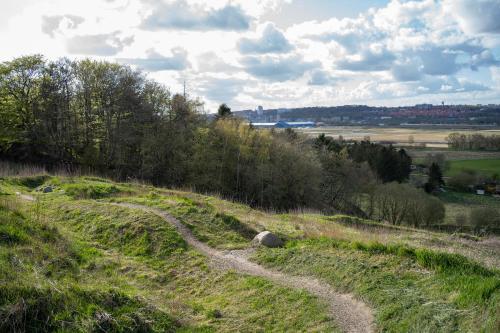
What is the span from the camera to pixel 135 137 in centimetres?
4447

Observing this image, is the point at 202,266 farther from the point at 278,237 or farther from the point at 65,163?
the point at 65,163

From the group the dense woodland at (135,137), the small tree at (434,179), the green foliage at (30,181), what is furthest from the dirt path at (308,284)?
the small tree at (434,179)

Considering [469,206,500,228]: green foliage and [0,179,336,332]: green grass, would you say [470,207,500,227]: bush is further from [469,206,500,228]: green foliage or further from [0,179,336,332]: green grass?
[0,179,336,332]: green grass

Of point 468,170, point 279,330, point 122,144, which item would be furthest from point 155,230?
point 468,170

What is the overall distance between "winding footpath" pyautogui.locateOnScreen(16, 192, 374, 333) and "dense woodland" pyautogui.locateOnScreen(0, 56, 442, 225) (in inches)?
1112

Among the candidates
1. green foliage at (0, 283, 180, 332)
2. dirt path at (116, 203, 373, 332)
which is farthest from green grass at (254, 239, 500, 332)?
green foliage at (0, 283, 180, 332)

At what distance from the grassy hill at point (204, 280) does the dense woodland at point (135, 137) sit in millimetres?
27467

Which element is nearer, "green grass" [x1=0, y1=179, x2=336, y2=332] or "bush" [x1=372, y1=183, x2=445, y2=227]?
"green grass" [x1=0, y1=179, x2=336, y2=332]

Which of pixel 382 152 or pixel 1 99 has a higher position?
pixel 1 99

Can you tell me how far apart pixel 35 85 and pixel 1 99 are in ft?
11.5

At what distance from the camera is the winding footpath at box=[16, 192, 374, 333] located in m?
9.10

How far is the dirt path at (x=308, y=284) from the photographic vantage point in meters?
9.13

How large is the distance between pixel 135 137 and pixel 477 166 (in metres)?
80.2

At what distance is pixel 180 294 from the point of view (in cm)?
1148
